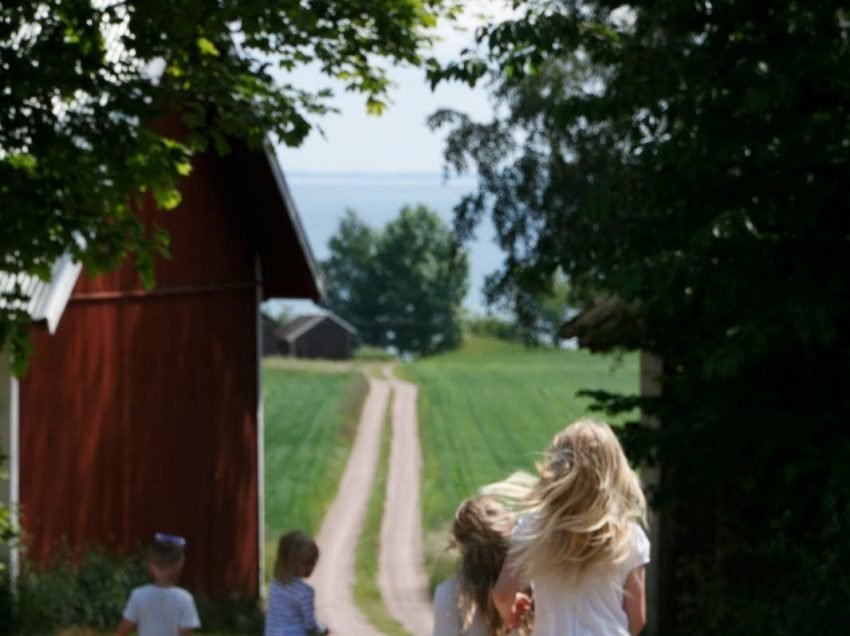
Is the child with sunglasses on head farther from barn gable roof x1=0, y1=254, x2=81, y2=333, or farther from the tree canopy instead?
barn gable roof x1=0, y1=254, x2=81, y2=333

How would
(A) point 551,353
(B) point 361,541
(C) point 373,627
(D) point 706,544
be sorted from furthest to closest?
(A) point 551,353
(B) point 361,541
(C) point 373,627
(D) point 706,544

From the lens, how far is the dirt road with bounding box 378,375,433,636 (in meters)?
22.9

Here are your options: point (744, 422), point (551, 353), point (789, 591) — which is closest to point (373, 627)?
point (789, 591)

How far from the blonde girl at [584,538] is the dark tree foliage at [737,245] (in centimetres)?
376

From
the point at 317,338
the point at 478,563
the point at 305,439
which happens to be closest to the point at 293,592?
the point at 478,563

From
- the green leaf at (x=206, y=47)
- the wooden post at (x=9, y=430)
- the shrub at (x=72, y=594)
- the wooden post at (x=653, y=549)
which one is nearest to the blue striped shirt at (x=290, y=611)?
the green leaf at (x=206, y=47)

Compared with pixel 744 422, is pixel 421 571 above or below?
below

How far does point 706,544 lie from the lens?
50.6 feet

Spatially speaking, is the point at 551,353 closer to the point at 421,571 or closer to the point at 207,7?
the point at 421,571

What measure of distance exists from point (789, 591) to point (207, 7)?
5.33m

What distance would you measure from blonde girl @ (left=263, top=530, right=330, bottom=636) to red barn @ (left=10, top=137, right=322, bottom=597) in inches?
299

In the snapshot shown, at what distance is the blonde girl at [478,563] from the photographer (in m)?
6.48

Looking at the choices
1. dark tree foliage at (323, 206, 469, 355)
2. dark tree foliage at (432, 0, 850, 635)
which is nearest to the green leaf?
dark tree foliage at (432, 0, 850, 635)

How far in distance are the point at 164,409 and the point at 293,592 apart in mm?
10504
